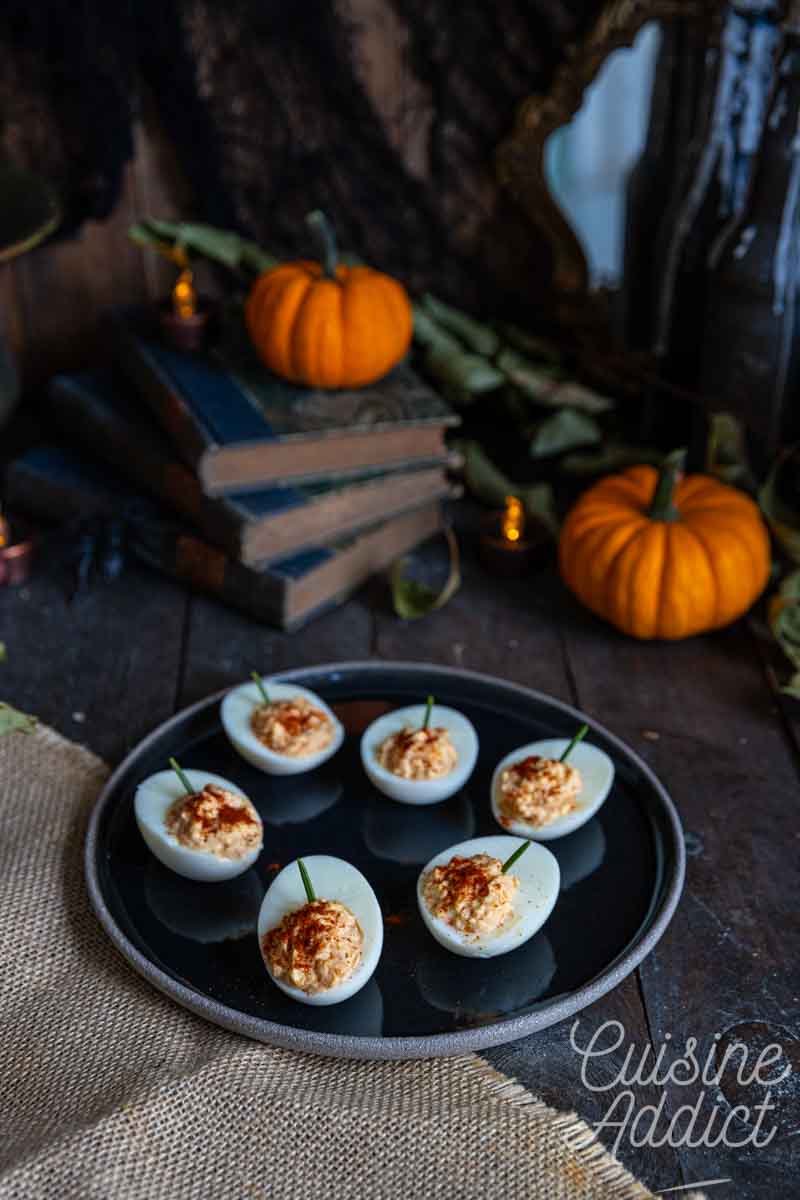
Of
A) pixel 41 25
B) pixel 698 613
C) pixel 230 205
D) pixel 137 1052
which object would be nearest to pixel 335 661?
pixel 698 613

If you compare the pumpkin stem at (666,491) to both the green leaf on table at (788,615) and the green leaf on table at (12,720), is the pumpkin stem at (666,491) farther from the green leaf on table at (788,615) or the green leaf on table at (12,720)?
the green leaf on table at (12,720)

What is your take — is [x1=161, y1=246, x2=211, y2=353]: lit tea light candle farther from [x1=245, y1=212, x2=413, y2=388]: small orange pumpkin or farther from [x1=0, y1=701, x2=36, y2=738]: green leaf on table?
[x1=0, y1=701, x2=36, y2=738]: green leaf on table

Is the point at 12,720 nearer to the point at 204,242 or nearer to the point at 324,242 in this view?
the point at 324,242

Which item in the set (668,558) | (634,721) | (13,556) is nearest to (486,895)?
(634,721)

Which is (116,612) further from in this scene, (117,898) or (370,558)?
(117,898)

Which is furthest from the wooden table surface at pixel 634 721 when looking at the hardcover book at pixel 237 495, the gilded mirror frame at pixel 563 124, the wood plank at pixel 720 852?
the gilded mirror frame at pixel 563 124

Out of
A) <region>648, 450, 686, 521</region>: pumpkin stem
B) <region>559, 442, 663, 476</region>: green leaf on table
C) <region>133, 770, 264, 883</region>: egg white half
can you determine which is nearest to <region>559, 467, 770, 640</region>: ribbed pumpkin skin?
<region>648, 450, 686, 521</region>: pumpkin stem
